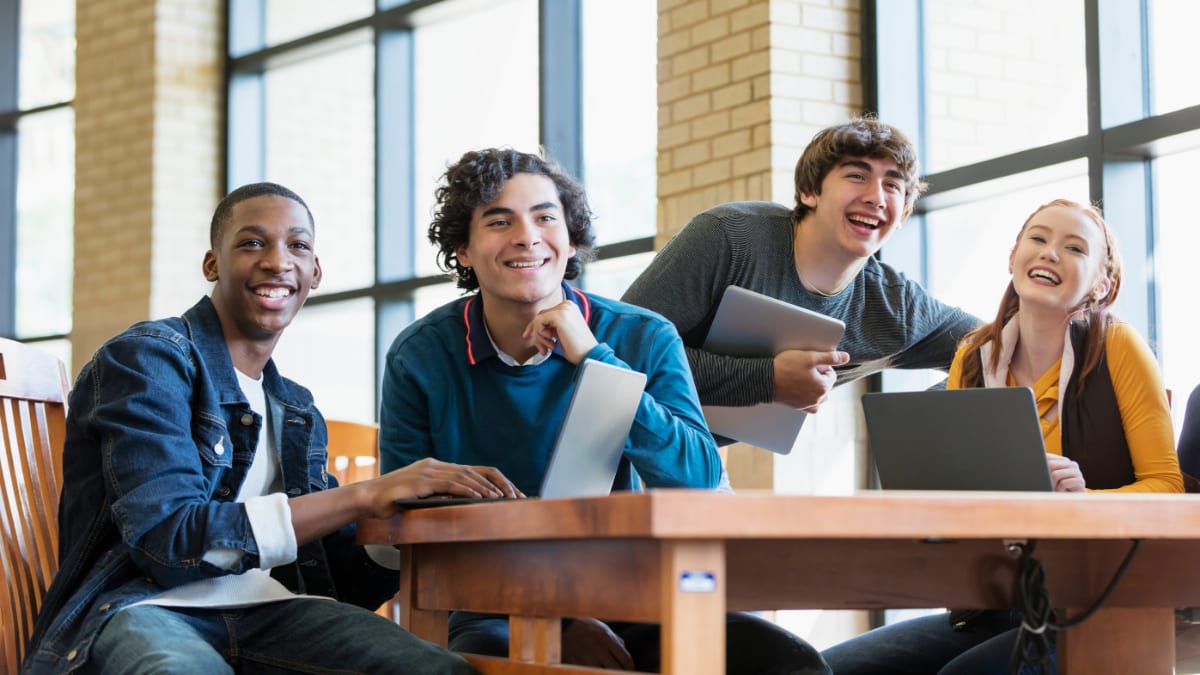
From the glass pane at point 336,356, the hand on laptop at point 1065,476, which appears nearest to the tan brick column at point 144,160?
the glass pane at point 336,356

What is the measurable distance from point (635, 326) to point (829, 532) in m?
1.03

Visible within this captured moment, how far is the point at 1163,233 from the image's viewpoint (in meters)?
3.69

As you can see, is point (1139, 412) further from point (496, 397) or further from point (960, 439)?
point (496, 397)

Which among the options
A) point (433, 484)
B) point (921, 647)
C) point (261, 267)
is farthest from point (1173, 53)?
point (433, 484)

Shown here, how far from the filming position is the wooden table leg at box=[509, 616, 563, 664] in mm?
1499

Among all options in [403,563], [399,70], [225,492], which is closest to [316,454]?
[225,492]

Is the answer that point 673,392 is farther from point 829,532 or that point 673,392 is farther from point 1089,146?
point 1089,146

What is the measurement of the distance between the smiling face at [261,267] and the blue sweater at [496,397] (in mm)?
187

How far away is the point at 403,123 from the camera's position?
6285 millimetres

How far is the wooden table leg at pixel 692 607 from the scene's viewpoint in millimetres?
1186

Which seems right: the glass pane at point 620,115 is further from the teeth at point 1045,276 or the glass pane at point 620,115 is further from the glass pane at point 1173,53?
the teeth at point 1045,276

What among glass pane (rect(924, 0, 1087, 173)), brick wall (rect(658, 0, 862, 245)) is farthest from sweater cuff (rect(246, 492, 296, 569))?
glass pane (rect(924, 0, 1087, 173))

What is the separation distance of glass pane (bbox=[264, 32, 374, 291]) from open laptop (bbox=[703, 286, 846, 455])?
3879 millimetres

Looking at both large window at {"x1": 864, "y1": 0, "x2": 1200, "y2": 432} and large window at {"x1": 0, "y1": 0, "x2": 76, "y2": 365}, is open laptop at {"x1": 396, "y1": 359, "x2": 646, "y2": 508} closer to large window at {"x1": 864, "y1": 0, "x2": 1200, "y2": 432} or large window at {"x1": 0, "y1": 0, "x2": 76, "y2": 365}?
large window at {"x1": 864, "y1": 0, "x2": 1200, "y2": 432}
